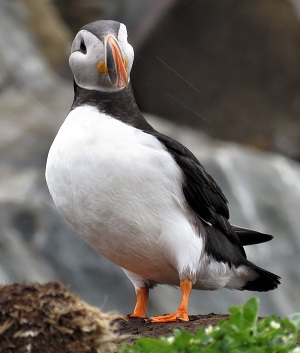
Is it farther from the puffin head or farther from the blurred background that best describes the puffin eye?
the blurred background

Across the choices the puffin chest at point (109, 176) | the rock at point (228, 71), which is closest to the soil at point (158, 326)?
the puffin chest at point (109, 176)

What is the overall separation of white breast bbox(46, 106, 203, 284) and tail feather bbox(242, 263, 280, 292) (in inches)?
31.2

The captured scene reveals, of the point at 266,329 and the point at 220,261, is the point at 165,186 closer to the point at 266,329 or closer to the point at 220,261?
the point at 220,261

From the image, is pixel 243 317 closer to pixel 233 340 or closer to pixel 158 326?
pixel 233 340

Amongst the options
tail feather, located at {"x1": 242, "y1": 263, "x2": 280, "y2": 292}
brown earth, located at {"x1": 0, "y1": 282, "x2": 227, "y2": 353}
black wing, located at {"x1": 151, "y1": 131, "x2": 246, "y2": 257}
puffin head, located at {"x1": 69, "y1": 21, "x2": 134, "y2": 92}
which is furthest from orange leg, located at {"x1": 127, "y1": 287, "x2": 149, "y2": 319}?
brown earth, located at {"x1": 0, "y1": 282, "x2": 227, "y2": 353}

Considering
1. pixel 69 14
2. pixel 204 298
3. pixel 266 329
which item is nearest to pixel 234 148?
pixel 204 298

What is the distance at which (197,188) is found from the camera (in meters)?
5.68

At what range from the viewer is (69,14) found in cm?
1677

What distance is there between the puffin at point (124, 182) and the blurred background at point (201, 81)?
6.31 metres

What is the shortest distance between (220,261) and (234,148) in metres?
7.09

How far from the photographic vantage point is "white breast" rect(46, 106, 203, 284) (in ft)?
17.1

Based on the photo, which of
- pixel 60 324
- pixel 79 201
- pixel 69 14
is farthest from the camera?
pixel 69 14

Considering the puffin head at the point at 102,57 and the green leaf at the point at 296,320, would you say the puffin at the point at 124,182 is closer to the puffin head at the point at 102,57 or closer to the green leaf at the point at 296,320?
the puffin head at the point at 102,57

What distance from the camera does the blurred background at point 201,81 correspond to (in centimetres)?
1230
